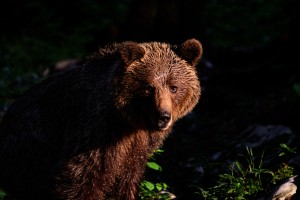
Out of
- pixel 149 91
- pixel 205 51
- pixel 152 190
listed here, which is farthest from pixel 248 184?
pixel 205 51

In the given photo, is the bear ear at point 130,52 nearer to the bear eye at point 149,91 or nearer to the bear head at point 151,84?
the bear head at point 151,84

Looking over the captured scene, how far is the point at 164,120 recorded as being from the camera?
5.55 metres

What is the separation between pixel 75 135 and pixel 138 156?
29.6 inches

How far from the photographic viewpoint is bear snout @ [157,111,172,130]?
5.49 meters

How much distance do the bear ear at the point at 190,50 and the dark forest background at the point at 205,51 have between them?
1693mm

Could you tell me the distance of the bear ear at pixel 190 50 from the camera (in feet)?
19.9

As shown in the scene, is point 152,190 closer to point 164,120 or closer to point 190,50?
point 164,120

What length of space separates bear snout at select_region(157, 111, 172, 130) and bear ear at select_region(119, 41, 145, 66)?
66 cm

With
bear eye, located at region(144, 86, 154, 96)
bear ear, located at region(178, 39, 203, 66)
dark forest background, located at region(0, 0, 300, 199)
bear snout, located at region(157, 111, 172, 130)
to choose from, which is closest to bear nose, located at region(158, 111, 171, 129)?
bear snout, located at region(157, 111, 172, 130)

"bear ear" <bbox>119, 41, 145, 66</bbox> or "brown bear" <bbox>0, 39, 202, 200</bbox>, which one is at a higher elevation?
"bear ear" <bbox>119, 41, 145, 66</bbox>

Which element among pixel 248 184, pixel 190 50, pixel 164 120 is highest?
→ pixel 190 50

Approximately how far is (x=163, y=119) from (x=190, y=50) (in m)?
0.95

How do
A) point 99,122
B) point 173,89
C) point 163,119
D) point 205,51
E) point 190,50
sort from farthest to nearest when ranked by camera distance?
point 205,51 < point 190,50 < point 173,89 < point 99,122 < point 163,119

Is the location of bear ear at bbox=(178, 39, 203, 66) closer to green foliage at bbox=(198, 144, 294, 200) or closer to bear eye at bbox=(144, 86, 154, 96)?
bear eye at bbox=(144, 86, 154, 96)
